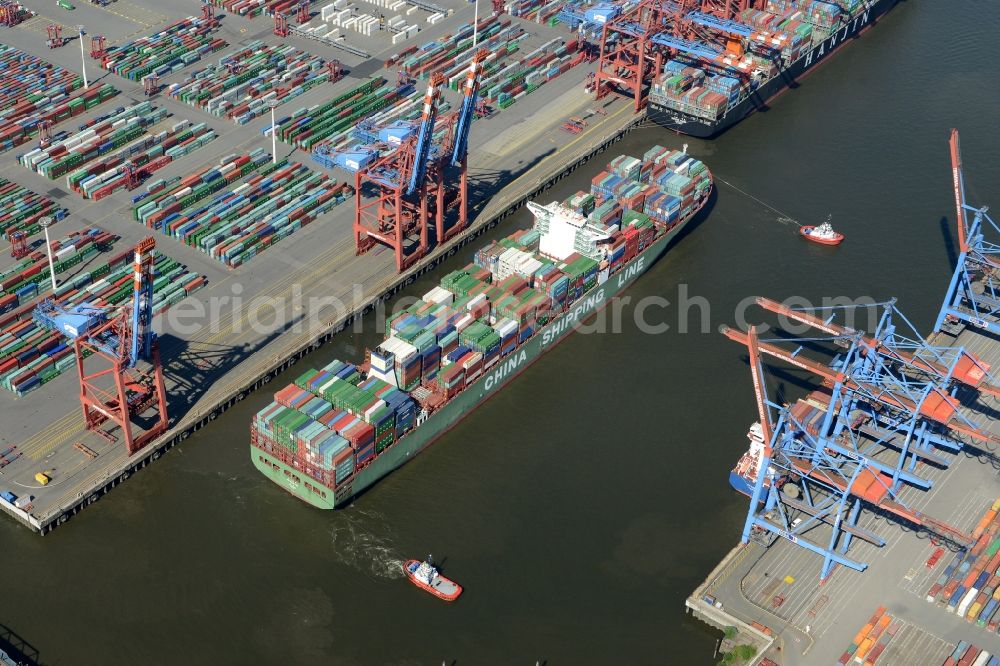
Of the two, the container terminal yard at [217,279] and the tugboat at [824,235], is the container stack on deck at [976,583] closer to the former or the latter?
the tugboat at [824,235]

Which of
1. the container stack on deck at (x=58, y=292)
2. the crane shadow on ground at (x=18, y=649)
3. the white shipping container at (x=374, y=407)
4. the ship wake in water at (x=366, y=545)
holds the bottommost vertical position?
the crane shadow on ground at (x=18, y=649)

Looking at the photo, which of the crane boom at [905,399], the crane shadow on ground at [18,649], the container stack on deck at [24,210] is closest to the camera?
the crane shadow on ground at [18,649]

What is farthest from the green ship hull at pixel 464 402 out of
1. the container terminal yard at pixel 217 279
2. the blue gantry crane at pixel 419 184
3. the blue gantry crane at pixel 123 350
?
the blue gantry crane at pixel 419 184

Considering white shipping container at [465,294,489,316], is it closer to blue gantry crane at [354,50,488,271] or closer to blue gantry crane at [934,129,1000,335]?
blue gantry crane at [354,50,488,271]

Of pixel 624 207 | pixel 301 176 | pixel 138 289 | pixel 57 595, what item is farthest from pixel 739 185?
pixel 57 595

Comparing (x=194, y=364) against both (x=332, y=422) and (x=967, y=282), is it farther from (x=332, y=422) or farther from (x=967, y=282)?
(x=967, y=282)

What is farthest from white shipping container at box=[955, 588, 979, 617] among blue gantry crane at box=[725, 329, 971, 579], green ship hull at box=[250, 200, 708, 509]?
green ship hull at box=[250, 200, 708, 509]
